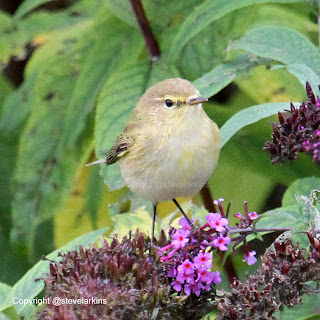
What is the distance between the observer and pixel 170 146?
2.71 meters

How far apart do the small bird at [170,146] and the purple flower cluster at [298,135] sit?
59 cm

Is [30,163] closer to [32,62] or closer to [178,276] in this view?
[32,62]

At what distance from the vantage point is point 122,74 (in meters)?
3.34

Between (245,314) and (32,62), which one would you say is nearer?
(245,314)

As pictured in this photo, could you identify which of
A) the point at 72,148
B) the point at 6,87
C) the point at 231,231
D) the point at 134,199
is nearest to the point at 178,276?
the point at 231,231

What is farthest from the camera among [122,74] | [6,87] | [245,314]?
[6,87]

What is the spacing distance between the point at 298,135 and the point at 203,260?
0.50m

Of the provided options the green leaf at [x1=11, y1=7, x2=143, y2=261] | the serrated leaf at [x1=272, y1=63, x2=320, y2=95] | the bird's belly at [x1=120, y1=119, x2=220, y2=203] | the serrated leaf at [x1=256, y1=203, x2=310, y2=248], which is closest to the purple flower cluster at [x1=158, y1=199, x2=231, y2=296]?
the serrated leaf at [x1=256, y1=203, x2=310, y2=248]

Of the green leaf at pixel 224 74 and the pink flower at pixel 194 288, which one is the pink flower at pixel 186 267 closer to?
the pink flower at pixel 194 288

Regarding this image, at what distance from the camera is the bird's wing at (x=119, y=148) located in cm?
299

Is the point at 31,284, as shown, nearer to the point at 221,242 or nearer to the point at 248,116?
the point at 221,242

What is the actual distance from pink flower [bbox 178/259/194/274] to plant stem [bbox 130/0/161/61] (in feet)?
5.55

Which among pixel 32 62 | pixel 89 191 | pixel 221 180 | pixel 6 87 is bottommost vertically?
pixel 221 180

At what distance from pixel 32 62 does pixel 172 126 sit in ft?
5.12
